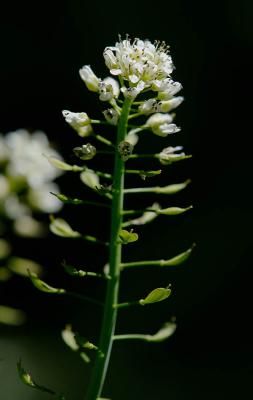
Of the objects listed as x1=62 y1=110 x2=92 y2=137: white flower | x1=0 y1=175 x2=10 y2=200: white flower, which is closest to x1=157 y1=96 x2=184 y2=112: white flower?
x1=62 y1=110 x2=92 y2=137: white flower

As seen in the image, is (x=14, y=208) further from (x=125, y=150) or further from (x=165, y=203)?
(x=165, y=203)

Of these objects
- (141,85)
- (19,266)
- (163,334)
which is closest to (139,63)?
(141,85)

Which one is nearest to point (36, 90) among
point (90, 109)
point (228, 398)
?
point (90, 109)

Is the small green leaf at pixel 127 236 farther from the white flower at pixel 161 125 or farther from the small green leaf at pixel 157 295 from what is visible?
the white flower at pixel 161 125

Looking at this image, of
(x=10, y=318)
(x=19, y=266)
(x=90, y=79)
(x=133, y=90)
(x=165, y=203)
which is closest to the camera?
(x=133, y=90)

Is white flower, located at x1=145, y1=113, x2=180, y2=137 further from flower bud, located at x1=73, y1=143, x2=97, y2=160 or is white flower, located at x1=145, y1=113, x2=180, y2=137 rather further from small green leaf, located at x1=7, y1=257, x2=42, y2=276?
small green leaf, located at x1=7, y1=257, x2=42, y2=276

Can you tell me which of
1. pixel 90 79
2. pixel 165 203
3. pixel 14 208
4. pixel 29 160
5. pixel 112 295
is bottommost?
pixel 165 203

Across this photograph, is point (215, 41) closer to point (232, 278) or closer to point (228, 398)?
point (232, 278)
